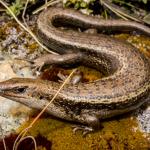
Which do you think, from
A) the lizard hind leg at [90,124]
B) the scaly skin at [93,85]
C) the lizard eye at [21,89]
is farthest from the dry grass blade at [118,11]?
the lizard eye at [21,89]

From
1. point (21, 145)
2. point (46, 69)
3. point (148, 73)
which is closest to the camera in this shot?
point (21, 145)

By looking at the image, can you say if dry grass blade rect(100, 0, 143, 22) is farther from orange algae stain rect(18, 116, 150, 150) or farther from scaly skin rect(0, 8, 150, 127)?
orange algae stain rect(18, 116, 150, 150)

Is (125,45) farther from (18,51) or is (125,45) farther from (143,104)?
(18,51)

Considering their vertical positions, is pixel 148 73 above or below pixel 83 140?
above

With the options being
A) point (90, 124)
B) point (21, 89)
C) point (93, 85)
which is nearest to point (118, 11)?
point (93, 85)

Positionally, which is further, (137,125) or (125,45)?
(125,45)

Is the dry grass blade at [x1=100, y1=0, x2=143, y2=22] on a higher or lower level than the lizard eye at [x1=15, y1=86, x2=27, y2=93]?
higher

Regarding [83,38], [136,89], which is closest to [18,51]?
[83,38]

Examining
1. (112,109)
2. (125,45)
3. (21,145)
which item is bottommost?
(21,145)

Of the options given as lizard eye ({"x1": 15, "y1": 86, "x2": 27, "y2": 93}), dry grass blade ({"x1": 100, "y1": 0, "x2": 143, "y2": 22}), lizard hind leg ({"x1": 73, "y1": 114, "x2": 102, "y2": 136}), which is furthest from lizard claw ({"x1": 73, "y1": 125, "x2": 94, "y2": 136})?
dry grass blade ({"x1": 100, "y1": 0, "x2": 143, "y2": 22})
